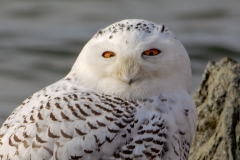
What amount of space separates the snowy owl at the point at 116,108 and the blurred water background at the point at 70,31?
4.89 meters

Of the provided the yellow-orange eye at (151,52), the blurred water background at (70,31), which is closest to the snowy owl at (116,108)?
the yellow-orange eye at (151,52)

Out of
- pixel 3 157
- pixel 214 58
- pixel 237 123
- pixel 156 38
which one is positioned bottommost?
pixel 3 157

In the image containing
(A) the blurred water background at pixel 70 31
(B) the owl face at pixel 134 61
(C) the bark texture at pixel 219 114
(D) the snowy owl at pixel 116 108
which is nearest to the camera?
(D) the snowy owl at pixel 116 108

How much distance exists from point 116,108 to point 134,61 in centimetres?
30

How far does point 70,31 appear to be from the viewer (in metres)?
10.5

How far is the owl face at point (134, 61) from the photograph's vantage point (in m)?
3.86

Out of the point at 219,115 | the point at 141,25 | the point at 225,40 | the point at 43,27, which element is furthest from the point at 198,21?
the point at 141,25

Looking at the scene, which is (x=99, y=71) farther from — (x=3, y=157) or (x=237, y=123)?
(x=237, y=123)

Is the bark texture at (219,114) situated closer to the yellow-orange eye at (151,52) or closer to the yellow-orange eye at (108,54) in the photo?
the yellow-orange eye at (151,52)

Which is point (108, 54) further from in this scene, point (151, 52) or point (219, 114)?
point (219, 114)

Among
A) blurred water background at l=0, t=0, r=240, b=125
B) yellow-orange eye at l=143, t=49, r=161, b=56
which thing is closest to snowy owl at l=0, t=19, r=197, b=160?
yellow-orange eye at l=143, t=49, r=161, b=56

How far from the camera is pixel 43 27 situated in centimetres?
1076

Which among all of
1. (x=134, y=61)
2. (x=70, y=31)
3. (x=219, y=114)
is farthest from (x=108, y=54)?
(x=70, y=31)

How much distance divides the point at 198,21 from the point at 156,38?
6816mm
